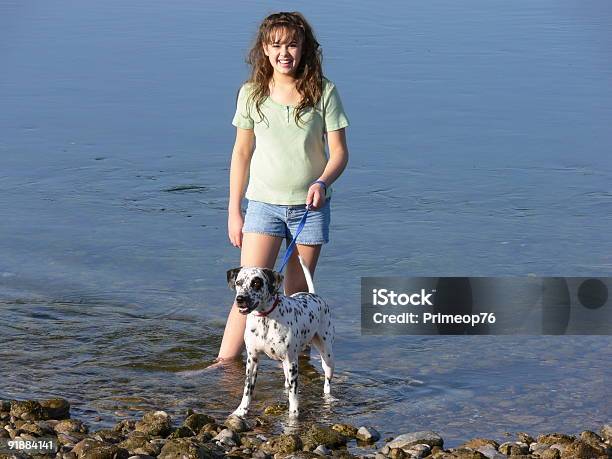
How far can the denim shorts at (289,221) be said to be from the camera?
7.92 metres

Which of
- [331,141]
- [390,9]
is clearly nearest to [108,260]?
[331,141]

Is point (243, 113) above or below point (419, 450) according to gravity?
above

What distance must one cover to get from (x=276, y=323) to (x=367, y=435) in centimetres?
83

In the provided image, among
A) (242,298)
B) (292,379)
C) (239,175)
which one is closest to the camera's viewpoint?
(242,298)

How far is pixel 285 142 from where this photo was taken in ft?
25.6

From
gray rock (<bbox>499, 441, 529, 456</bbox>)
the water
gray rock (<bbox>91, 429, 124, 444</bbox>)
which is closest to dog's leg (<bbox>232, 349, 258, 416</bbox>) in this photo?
the water

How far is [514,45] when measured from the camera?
21.8 m

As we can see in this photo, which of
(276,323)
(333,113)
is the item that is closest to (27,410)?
(276,323)

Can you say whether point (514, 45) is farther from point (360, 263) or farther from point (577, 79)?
point (360, 263)

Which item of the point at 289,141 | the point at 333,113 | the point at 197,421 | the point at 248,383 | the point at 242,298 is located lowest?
the point at 197,421

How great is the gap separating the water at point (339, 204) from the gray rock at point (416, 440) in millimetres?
264

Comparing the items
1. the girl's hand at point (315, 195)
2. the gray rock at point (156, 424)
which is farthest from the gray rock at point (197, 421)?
the girl's hand at point (315, 195)

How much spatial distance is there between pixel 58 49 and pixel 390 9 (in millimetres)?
7406

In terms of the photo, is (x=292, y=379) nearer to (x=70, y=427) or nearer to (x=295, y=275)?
(x=295, y=275)
